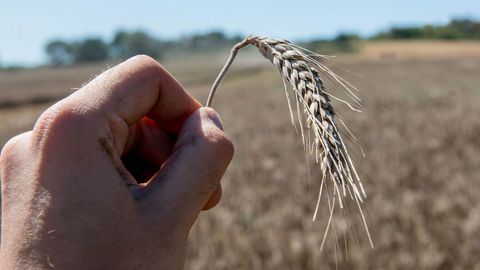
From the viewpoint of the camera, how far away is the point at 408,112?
1402 cm

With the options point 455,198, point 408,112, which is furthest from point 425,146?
point 408,112

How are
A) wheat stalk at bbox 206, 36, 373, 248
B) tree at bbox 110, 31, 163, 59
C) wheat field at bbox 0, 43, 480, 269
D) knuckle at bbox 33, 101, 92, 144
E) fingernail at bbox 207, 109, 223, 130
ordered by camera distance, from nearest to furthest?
wheat stalk at bbox 206, 36, 373, 248 → knuckle at bbox 33, 101, 92, 144 → fingernail at bbox 207, 109, 223, 130 → tree at bbox 110, 31, 163, 59 → wheat field at bbox 0, 43, 480, 269

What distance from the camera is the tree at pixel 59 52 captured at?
5941 cm

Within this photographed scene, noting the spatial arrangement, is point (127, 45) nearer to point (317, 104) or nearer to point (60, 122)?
point (60, 122)

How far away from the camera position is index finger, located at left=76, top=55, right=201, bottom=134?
1313 millimetres

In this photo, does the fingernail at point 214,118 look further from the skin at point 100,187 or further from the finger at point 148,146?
the finger at point 148,146

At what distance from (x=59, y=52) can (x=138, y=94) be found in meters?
68.4

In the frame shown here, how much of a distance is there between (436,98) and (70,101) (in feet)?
57.2

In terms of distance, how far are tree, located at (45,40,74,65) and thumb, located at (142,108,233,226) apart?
5845 cm

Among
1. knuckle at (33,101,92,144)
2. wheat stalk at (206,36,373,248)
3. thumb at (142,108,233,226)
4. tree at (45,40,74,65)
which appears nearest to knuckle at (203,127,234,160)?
thumb at (142,108,233,226)

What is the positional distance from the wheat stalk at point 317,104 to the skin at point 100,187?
0.25 metres

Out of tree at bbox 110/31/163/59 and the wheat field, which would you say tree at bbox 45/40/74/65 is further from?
tree at bbox 110/31/163/59

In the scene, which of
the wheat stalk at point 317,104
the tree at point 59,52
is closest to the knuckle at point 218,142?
the wheat stalk at point 317,104

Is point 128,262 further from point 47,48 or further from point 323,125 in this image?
point 47,48
